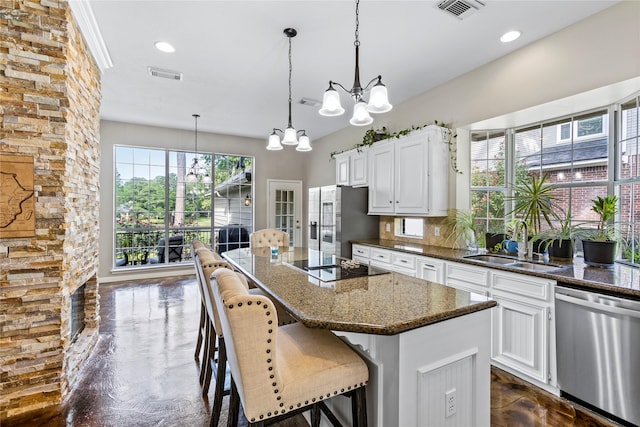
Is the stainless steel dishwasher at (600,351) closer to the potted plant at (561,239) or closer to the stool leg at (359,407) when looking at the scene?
the potted plant at (561,239)

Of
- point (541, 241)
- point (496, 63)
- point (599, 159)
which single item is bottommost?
point (541, 241)

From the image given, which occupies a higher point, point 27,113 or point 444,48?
point 444,48

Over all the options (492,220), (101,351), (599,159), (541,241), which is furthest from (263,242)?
(599,159)

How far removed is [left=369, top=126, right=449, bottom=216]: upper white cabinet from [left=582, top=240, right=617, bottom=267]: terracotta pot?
1428 mm

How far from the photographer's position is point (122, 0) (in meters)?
2.34

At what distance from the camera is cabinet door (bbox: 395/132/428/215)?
12.0 ft

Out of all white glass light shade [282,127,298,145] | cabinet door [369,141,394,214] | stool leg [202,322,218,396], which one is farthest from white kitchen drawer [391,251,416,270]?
stool leg [202,322,218,396]

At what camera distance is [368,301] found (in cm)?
150

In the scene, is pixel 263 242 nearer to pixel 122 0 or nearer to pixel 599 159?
pixel 122 0

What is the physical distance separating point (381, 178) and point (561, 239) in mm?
2179

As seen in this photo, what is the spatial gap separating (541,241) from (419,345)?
Answer: 2303mm

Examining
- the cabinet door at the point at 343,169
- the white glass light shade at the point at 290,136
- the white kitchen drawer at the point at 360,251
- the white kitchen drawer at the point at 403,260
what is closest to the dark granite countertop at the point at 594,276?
the white kitchen drawer at the point at 403,260

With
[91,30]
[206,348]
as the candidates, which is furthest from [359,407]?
[91,30]

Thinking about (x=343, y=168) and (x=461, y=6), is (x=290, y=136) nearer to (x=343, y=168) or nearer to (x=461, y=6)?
(x=461, y=6)
